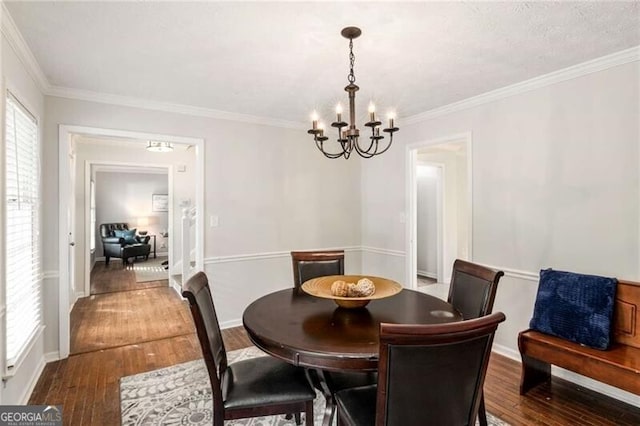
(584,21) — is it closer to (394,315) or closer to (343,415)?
(394,315)

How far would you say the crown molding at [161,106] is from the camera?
9.54 feet

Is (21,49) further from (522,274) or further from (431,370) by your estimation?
(522,274)

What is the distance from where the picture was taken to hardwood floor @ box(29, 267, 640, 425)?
212 cm

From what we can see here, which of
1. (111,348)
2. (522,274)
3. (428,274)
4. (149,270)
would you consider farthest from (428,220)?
(149,270)

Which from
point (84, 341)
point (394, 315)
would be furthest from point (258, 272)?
point (394, 315)

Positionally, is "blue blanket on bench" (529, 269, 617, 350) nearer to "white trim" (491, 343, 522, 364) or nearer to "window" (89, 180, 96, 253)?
"white trim" (491, 343, 522, 364)

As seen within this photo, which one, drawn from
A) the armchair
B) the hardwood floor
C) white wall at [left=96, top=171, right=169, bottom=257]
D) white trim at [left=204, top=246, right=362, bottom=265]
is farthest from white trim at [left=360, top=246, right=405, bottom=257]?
white wall at [left=96, top=171, right=169, bottom=257]

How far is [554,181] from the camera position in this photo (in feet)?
8.63

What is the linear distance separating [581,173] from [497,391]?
5.74 feet

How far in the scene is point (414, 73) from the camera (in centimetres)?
258

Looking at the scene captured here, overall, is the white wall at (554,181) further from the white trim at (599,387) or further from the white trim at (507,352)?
the white trim at (599,387)

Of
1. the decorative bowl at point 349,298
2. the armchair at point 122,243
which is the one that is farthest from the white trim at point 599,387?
the armchair at point 122,243

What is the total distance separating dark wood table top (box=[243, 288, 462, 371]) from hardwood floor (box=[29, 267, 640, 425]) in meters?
0.98

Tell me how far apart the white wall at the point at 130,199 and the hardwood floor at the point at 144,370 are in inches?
193
